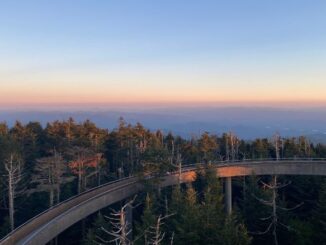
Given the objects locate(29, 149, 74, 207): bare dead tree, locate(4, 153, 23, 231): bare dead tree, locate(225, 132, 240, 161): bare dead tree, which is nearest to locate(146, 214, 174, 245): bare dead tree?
locate(4, 153, 23, 231): bare dead tree

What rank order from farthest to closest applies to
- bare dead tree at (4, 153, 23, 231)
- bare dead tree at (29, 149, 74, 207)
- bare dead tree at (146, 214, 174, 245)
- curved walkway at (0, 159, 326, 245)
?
bare dead tree at (29, 149, 74, 207), bare dead tree at (4, 153, 23, 231), curved walkway at (0, 159, 326, 245), bare dead tree at (146, 214, 174, 245)

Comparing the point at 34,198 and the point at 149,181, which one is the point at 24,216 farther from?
the point at 149,181

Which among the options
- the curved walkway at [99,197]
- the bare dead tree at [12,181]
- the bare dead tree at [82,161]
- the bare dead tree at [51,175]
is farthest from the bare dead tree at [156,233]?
the bare dead tree at [82,161]

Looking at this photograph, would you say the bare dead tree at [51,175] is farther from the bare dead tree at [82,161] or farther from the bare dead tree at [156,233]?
the bare dead tree at [156,233]

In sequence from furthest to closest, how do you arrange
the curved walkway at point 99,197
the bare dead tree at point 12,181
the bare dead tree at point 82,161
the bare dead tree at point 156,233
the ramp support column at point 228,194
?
the ramp support column at point 228,194
the bare dead tree at point 82,161
the bare dead tree at point 12,181
the curved walkway at point 99,197
the bare dead tree at point 156,233

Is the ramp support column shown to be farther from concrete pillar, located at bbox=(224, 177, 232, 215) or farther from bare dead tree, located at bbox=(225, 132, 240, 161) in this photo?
bare dead tree, located at bbox=(225, 132, 240, 161)

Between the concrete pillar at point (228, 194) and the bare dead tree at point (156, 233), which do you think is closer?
the bare dead tree at point (156, 233)

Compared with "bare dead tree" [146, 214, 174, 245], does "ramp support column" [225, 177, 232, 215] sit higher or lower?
lower

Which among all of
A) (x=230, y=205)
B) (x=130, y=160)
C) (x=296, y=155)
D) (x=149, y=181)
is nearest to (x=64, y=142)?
(x=130, y=160)
